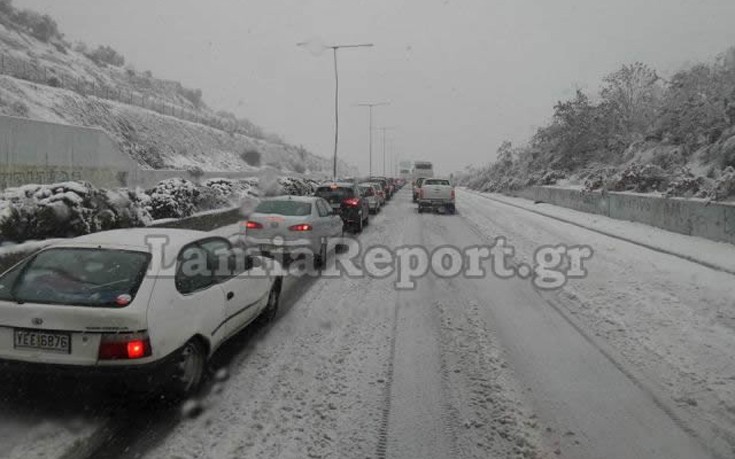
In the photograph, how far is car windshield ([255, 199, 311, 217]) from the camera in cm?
1198

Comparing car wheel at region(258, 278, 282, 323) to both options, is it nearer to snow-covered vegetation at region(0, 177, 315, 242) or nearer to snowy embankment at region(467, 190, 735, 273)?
Result: snow-covered vegetation at region(0, 177, 315, 242)

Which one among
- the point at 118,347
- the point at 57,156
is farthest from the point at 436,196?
the point at 118,347

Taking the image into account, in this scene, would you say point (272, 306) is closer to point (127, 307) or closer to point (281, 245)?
point (127, 307)

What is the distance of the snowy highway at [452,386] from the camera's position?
421 cm

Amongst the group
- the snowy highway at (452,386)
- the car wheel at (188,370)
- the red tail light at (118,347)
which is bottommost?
the snowy highway at (452,386)

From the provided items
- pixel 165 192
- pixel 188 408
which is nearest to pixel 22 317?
pixel 188 408

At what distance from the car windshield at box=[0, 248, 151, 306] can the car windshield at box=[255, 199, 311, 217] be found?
685cm

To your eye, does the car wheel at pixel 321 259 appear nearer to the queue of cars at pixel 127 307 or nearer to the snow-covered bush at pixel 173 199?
the queue of cars at pixel 127 307

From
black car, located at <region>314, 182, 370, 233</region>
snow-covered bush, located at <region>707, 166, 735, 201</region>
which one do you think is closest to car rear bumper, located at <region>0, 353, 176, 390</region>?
black car, located at <region>314, 182, 370, 233</region>

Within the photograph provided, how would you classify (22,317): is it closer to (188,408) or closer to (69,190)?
(188,408)

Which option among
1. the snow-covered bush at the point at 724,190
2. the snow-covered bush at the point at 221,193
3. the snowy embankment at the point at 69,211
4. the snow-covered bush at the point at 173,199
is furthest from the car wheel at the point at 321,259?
the snow-covered bush at the point at 724,190

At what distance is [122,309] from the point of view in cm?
440

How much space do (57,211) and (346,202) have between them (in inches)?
372

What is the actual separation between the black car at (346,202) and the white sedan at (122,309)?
509 inches
